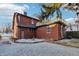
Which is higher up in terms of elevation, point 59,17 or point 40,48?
point 59,17

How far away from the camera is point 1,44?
200 centimetres

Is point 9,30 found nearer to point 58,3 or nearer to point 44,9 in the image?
point 44,9

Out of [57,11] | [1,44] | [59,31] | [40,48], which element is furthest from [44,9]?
[1,44]

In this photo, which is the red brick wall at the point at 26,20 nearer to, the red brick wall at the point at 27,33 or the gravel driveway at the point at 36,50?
the red brick wall at the point at 27,33

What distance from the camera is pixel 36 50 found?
1973mm

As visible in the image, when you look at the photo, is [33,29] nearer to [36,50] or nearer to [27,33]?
[27,33]

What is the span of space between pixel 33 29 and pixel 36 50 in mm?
214

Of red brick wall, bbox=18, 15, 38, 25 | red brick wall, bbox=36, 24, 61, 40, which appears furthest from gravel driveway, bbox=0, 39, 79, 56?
red brick wall, bbox=18, 15, 38, 25

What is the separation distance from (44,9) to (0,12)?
443mm

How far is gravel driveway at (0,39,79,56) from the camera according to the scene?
196cm

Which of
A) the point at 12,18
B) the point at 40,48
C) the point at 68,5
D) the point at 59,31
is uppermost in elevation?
the point at 68,5

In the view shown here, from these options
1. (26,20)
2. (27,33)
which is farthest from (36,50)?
(26,20)

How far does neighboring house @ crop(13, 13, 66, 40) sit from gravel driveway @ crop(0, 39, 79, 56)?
82 millimetres

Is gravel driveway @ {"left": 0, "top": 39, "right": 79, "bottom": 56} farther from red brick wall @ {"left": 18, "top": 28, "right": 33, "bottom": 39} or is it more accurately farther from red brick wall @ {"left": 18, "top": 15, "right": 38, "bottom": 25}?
red brick wall @ {"left": 18, "top": 15, "right": 38, "bottom": 25}
